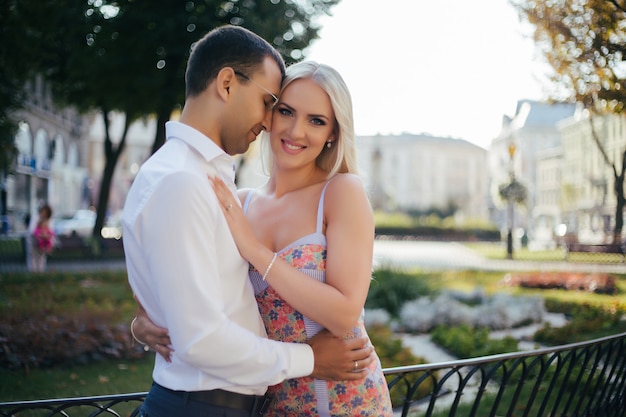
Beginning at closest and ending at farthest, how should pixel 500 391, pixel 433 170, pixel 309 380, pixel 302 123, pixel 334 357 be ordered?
pixel 334 357, pixel 309 380, pixel 302 123, pixel 500 391, pixel 433 170

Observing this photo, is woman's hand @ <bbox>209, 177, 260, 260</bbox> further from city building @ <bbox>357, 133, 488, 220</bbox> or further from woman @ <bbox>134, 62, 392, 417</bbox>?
city building @ <bbox>357, 133, 488, 220</bbox>

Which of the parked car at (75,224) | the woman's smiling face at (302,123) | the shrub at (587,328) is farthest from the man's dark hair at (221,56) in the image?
the parked car at (75,224)

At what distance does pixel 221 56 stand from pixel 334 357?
1.09m

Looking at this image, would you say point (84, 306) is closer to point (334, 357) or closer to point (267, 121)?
point (267, 121)

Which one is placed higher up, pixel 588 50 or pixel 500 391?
pixel 588 50

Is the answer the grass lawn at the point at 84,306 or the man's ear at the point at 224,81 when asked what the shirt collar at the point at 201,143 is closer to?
the man's ear at the point at 224,81

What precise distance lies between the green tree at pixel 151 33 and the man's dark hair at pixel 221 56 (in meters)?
15.8

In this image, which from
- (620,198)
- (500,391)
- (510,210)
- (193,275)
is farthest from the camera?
(510,210)

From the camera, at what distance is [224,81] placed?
7.01 feet

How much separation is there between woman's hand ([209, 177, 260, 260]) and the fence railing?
1.01 metres

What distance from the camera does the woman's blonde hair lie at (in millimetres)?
2518

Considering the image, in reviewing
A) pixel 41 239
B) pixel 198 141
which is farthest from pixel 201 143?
pixel 41 239

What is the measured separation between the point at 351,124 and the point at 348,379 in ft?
3.28

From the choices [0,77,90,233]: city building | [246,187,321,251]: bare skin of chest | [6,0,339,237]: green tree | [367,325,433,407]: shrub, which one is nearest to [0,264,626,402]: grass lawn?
[367,325,433,407]: shrub
